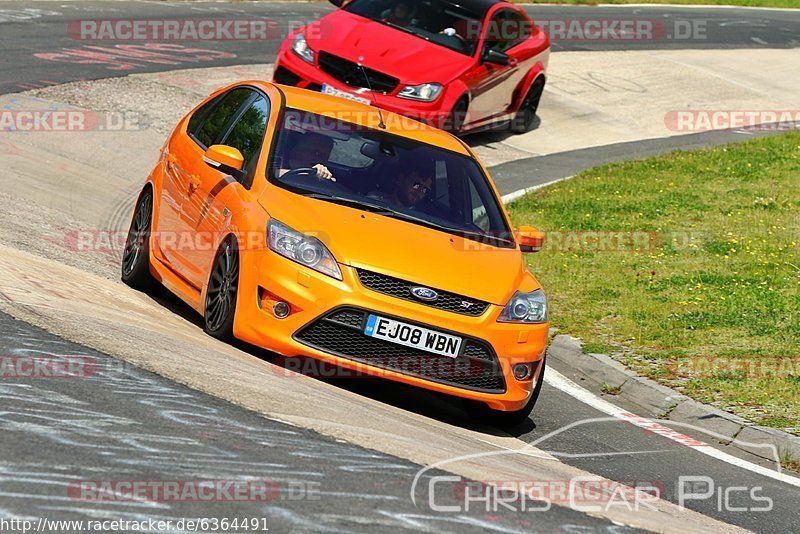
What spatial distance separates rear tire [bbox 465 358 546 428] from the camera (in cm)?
813

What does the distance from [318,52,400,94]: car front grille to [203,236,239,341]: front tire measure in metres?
8.19

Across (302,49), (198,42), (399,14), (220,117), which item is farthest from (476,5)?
(220,117)

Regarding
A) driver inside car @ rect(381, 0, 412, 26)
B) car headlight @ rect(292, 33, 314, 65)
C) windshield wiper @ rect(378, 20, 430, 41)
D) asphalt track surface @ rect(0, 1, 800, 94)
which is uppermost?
driver inside car @ rect(381, 0, 412, 26)

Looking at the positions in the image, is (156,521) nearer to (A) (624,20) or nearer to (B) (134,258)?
(B) (134,258)

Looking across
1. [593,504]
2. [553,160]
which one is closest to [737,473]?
[593,504]

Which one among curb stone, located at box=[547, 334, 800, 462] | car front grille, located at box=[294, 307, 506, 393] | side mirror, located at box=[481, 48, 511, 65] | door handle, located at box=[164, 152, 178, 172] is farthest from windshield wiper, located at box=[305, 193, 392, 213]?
side mirror, located at box=[481, 48, 511, 65]

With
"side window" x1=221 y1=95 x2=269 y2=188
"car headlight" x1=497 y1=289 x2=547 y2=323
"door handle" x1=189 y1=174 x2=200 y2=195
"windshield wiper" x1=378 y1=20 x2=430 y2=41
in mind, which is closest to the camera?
"car headlight" x1=497 y1=289 x2=547 y2=323

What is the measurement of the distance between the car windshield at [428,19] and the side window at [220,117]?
25.3 feet

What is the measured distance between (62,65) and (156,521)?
1477cm

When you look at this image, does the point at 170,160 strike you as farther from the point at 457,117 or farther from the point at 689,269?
the point at 457,117

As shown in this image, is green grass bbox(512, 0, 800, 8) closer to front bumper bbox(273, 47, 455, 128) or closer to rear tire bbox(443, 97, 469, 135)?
rear tire bbox(443, 97, 469, 135)

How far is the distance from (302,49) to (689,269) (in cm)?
635

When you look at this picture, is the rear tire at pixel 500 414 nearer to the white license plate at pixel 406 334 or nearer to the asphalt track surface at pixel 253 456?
the asphalt track surface at pixel 253 456

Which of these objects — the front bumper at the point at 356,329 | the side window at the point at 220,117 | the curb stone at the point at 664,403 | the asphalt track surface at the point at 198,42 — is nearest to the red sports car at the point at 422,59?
the asphalt track surface at the point at 198,42
